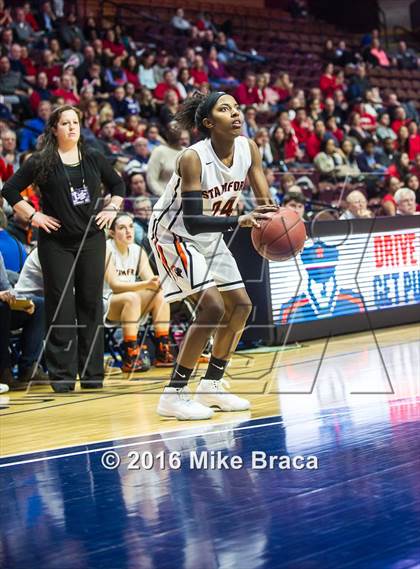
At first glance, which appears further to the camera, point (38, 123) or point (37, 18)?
point (37, 18)

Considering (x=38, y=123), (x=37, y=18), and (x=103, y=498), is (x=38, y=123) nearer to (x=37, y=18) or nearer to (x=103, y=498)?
(x=37, y=18)

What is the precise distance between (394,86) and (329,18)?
13.6ft

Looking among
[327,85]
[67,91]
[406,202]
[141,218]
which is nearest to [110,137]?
[67,91]

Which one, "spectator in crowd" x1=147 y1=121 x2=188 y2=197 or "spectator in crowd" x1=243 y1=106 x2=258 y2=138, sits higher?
"spectator in crowd" x1=243 y1=106 x2=258 y2=138

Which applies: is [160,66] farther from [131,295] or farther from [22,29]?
[131,295]

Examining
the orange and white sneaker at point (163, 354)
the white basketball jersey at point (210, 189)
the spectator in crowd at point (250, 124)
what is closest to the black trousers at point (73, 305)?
the orange and white sneaker at point (163, 354)

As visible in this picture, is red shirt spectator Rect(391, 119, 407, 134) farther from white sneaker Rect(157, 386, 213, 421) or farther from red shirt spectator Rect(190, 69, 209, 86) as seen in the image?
white sneaker Rect(157, 386, 213, 421)

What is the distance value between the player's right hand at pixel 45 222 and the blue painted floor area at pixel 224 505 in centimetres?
244

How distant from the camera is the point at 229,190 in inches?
227

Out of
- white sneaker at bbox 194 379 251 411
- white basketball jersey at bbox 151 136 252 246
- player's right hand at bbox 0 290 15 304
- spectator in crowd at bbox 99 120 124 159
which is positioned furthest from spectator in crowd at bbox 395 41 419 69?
white sneaker at bbox 194 379 251 411

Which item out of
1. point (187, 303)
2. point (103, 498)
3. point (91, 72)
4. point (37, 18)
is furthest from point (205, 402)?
point (37, 18)

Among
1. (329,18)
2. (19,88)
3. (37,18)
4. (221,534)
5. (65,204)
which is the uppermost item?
(329,18)

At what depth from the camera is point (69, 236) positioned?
7211 mm

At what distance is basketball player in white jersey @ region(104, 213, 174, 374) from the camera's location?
26.9ft
